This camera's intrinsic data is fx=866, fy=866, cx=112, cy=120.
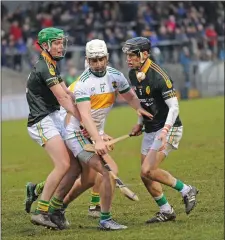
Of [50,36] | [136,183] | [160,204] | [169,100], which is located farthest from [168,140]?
[136,183]

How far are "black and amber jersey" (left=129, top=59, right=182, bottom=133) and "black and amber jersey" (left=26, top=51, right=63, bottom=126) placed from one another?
0.98 meters

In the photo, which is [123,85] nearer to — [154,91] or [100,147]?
[154,91]

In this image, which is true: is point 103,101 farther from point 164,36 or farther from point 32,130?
point 164,36

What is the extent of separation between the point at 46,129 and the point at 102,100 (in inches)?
29.0

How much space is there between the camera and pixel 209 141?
19.8 metres

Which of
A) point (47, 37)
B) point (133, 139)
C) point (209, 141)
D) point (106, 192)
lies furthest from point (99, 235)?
point (133, 139)

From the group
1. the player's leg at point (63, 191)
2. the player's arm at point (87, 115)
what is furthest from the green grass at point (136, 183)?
the player's arm at point (87, 115)

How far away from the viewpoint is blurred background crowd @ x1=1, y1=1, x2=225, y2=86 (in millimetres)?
32156

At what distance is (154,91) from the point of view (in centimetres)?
1029

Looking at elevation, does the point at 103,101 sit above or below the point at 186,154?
above

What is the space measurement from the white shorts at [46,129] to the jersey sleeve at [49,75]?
0.46 meters

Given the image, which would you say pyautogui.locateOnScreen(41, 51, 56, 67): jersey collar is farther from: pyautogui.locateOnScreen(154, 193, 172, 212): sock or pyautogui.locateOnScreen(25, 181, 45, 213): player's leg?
pyautogui.locateOnScreen(154, 193, 172, 212): sock

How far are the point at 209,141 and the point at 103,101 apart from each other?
996 cm

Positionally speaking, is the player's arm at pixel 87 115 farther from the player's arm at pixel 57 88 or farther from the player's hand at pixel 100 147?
the player's arm at pixel 57 88
